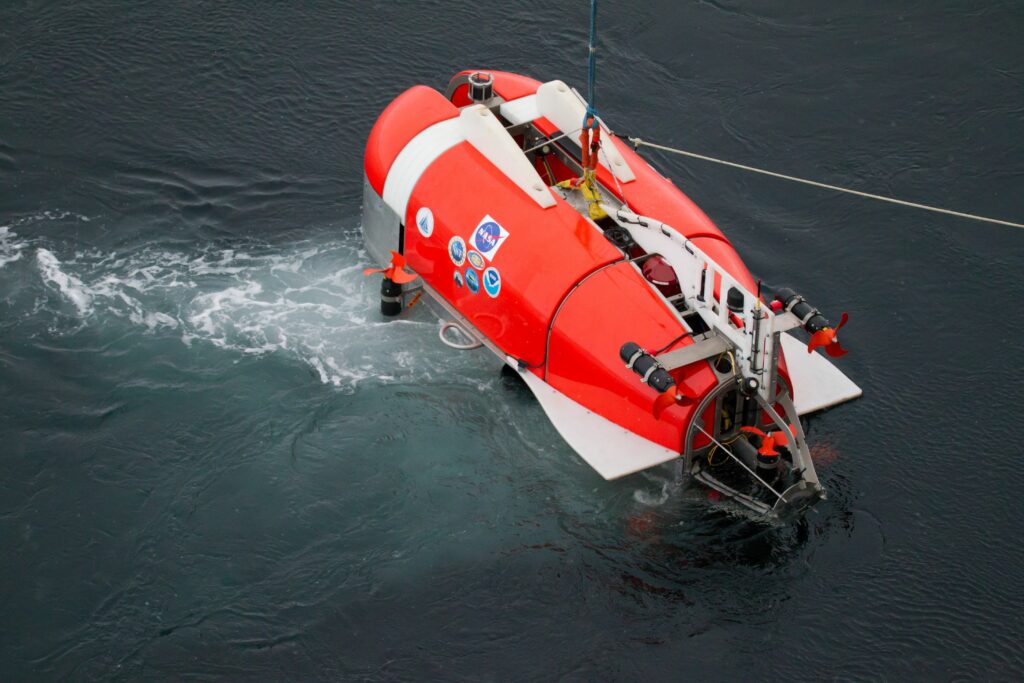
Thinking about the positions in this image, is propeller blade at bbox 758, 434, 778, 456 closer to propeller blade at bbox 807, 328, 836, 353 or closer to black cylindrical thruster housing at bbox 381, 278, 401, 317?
propeller blade at bbox 807, 328, 836, 353

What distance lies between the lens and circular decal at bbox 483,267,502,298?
71.1 feet

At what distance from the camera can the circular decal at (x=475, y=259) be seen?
2194cm

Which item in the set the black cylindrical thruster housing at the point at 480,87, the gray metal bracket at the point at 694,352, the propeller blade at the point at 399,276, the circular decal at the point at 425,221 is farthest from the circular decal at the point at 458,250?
the gray metal bracket at the point at 694,352

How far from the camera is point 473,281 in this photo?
2217cm

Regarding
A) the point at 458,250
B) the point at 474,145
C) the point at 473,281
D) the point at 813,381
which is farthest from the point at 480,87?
the point at 813,381

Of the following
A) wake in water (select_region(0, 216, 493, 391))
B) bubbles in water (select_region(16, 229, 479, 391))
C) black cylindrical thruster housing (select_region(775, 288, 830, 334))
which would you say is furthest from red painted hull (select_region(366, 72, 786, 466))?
black cylindrical thruster housing (select_region(775, 288, 830, 334))

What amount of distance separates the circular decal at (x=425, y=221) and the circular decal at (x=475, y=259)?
0.98 m

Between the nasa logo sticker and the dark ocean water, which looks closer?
the dark ocean water

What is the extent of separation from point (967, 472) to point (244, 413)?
443 inches

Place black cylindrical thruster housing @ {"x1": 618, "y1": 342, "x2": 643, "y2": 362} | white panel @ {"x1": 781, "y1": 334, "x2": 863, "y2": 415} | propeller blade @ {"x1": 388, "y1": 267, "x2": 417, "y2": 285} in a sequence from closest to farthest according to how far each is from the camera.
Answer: black cylindrical thruster housing @ {"x1": 618, "y1": 342, "x2": 643, "y2": 362}, white panel @ {"x1": 781, "y1": 334, "x2": 863, "y2": 415}, propeller blade @ {"x1": 388, "y1": 267, "x2": 417, "y2": 285}

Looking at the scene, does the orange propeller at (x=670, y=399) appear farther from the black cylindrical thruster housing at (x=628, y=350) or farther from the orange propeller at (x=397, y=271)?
the orange propeller at (x=397, y=271)

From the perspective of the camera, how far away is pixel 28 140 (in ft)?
92.7

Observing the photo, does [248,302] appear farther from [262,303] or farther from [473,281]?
[473,281]

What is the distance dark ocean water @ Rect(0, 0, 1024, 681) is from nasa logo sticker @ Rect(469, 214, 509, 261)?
224cm
